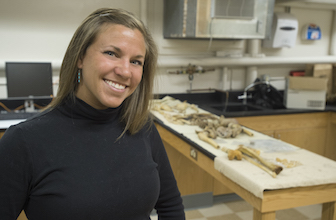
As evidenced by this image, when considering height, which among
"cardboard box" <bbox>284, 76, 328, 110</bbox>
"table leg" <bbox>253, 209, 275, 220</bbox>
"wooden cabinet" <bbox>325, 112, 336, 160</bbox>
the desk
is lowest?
"wooden cabinet" <bbox>325, 112, 336, 160</bbox>

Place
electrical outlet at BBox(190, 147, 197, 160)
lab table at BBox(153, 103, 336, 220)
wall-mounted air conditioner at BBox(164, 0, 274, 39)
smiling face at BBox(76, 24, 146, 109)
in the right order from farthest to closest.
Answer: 1. wall-mounted air conditioner at BBox(164, 0, 274, 39)
2. electrical outlet at BBox(190, 147, 197, 160)
3. lab table at BBox(153, 103, 336, 220)
4. smiling face at BBox(76, 24, 146, 109)

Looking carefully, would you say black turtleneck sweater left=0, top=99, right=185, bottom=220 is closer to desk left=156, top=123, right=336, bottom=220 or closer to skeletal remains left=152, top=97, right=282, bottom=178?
desk left=156, top=123, right=336, bottom=220

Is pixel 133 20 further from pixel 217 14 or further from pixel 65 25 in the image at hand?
pixel 65 25

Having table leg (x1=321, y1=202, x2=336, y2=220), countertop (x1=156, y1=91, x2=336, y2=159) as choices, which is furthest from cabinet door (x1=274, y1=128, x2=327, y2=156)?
table leg (x1=321, y1=202, x2=336, y2=220)

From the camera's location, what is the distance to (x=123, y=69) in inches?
42.0

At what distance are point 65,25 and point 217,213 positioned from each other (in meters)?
2.45

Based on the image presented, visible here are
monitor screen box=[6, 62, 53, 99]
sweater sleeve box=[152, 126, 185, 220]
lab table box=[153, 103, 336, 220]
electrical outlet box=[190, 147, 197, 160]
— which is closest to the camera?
sweater sleeve box=[152, 126, 185, 220]

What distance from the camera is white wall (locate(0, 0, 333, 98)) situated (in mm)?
3334

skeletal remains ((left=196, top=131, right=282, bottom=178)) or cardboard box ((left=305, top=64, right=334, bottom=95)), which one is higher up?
cardboard box ((left=305, top=64, right=334, bottom=95))

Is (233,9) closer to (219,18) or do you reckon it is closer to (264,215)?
(219,18)

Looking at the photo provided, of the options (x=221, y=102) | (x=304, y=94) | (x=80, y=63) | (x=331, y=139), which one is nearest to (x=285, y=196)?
(x=80, y=63)

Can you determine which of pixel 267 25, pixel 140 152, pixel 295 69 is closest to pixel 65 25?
pixel 267 25

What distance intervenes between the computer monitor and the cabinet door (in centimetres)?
241

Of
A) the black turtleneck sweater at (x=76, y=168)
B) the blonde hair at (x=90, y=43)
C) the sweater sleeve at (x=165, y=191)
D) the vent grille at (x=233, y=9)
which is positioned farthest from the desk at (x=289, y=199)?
the vent grille at (x=233, y=9)
